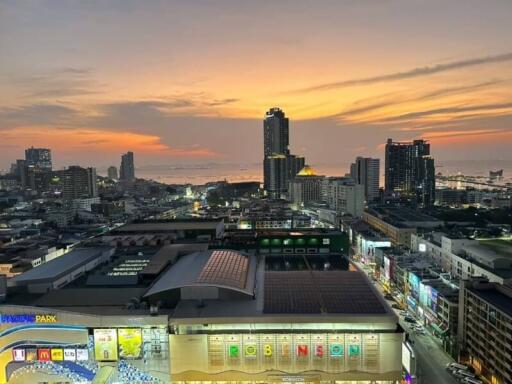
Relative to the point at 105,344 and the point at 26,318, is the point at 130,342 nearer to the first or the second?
the point at 105,344

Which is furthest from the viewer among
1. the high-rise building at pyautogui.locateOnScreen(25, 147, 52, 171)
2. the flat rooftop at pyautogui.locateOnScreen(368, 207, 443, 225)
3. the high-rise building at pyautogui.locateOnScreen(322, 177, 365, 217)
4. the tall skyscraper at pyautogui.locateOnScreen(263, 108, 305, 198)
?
the high-rise building at pyautogui.locateOnScreen(25, 147, 52, 171)

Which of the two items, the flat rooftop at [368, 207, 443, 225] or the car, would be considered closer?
the car

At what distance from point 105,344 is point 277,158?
299ft

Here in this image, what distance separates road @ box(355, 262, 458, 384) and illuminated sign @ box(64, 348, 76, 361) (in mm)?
13744

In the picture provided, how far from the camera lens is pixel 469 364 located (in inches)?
760

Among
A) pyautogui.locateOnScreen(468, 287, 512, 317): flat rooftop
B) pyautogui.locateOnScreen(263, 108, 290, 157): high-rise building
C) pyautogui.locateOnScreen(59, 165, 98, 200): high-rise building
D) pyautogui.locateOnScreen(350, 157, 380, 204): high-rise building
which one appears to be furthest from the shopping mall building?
pyautogui.locateOnScreen(263, 108, 290, 157): high-rise building

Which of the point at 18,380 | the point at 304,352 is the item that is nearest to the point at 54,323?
the point at 18,380

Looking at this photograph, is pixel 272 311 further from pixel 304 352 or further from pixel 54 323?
pixel 54 323

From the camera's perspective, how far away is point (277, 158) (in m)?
106

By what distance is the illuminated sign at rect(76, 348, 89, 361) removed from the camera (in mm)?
17234

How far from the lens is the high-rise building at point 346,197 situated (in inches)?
2608

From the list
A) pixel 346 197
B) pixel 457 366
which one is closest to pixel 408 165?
pixel 346 197

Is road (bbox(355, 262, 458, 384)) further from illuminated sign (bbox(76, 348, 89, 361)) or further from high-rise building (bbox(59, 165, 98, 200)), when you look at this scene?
high-rise building (bbox(59, 165, 98, 200))

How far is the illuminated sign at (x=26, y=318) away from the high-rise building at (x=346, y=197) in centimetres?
5141
